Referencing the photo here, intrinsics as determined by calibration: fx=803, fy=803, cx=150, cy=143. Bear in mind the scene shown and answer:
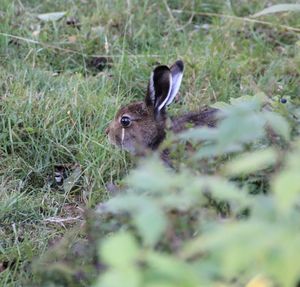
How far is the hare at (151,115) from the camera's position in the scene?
13.6ft

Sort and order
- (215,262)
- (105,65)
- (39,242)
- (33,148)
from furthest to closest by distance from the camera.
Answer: (105,65) < (33,148) < (39,242) < (215,262)

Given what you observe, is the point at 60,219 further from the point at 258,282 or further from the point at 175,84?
the point at 258,282

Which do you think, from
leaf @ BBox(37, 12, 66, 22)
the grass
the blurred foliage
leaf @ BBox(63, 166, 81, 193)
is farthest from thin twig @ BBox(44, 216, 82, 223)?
leaf @ BBox(37, 12, 66, 22)

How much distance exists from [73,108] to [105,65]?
73 centimetres

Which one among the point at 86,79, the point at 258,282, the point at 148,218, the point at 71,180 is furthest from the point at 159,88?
the point at 148,218

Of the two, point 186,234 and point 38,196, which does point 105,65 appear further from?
point 186,234

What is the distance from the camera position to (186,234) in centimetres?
198

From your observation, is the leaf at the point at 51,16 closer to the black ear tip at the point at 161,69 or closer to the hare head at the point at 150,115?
the hare head at the point at 150,115

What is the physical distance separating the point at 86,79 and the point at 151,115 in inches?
18.2

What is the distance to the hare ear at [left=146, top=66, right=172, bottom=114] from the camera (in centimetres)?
413

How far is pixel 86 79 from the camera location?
179 inches

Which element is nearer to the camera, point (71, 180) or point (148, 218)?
point (148, 218)

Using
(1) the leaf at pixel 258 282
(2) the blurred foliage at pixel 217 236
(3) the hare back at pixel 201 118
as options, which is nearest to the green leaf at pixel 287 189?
(2) the blurred foliage at pixel 217 236

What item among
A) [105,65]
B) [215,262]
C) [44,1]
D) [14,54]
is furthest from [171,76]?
[215,262]
